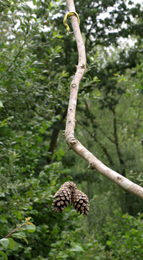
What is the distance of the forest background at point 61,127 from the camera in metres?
2.05

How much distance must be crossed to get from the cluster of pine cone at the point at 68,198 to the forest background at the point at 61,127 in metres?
0.31

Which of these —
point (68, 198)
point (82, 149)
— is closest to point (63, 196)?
point (68, 198)

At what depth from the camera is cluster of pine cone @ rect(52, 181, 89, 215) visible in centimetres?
74

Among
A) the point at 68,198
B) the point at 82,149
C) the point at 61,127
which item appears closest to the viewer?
the point at 82,149

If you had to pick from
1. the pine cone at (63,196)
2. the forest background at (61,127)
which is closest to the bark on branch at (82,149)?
the pine cone at (63,196)

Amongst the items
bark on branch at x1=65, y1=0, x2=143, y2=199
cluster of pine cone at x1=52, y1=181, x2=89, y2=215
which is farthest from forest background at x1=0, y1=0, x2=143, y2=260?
bark on branch at x1=65, y1=0, x2=143, y2=199

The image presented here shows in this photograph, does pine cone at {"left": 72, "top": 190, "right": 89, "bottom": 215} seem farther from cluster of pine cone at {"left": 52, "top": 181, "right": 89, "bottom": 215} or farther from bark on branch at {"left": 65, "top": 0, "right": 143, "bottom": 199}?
bark on branch at {"left": 65, "top": 0, "right": 143, "bottom": 199}

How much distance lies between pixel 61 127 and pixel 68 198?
197 inches

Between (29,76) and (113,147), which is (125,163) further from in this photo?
(29,76)

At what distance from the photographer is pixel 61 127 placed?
18.8 feet

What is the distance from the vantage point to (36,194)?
7.09ft

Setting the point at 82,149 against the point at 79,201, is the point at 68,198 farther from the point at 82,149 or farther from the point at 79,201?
the point at 82,149

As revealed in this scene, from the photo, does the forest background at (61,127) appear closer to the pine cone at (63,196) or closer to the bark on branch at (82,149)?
the pine cone at (63,196)

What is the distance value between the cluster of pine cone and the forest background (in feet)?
1.02
